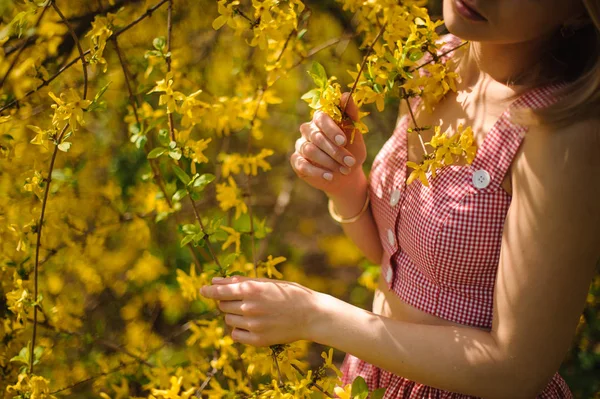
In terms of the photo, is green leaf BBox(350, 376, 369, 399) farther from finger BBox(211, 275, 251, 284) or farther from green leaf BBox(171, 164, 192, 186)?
green leaf BBox(171, 164, 192, 186)

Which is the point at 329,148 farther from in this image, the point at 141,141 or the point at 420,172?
the point at 141,141

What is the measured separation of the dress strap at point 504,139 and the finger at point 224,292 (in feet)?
1.60

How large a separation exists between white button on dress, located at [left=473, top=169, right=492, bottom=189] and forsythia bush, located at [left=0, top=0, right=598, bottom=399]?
1.8 inches

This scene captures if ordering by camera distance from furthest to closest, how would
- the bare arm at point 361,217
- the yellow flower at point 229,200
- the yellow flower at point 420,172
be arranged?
the yellow flower at point 229,200, the bare arm at point 361,217, the yellow flower at point 420,172

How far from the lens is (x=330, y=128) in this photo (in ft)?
3.92

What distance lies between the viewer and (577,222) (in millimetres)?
1001

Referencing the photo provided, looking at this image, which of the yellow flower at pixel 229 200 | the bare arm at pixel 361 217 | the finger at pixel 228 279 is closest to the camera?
the finger at pixel 228 279

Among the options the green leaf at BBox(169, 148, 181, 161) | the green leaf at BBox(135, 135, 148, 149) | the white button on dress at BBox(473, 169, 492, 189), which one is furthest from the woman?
the green leaf at BBox(135, 135, 148, 149)

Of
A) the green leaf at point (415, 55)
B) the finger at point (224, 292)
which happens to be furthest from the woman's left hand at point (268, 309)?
the green leaf at point (415, 55)

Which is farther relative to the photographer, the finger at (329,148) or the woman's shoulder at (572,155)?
the finger at (329,148)

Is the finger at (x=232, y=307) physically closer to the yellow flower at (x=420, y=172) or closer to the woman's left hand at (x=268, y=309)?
the woman's left hand at (x=268, y=309)

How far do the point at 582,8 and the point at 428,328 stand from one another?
0.60m

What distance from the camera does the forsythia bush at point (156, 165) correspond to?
47.8 inches

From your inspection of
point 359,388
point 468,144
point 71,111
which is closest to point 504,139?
point 468,144
